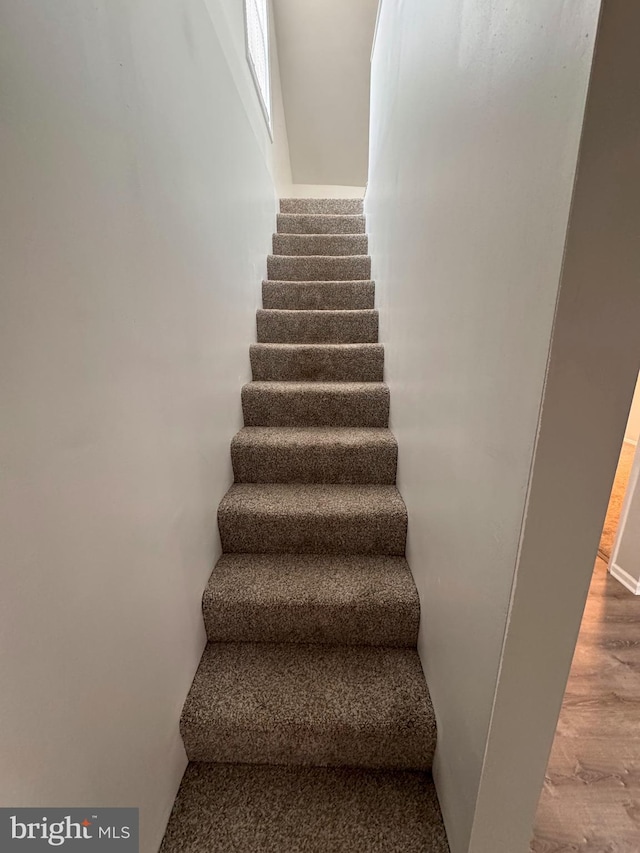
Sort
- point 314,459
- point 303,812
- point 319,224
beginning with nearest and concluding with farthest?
point 303,812
point 314,459
point 319,224

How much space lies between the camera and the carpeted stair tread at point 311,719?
107 centimetres

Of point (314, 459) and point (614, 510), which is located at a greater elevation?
point (314, 459)

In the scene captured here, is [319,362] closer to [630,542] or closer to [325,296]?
[325,296]

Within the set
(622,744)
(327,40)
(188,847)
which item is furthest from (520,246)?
(327,40)

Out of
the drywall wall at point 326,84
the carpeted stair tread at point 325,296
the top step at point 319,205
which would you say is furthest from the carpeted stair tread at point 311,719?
the drywall wall at point 326,84

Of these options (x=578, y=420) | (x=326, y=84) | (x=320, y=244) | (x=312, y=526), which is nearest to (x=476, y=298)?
(x=578, y=420)

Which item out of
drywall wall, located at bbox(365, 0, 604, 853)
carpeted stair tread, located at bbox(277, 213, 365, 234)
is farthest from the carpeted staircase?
carpeted stair tread, located at bbox(277, 213, 365, 234)

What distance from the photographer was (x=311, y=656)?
127 centimetres

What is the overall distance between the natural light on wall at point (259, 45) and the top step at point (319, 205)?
527 mm

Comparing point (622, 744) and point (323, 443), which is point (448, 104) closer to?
point (323, 443)

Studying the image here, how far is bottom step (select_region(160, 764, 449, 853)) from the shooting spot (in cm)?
95

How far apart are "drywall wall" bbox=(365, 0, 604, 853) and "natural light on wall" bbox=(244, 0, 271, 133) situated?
→ 121cm

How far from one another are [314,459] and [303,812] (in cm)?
112

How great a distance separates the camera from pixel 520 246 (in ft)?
1.90
